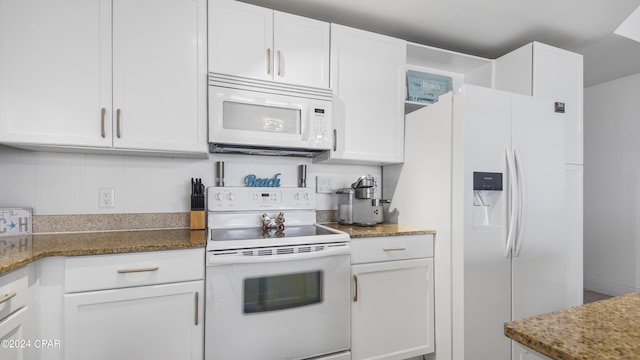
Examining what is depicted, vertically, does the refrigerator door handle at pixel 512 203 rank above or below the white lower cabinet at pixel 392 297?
above

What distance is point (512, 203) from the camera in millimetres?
1846

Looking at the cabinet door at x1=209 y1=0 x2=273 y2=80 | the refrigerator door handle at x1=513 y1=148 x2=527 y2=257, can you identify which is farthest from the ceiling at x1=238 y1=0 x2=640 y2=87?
the refrigerator door handle at x1=513 y1=148 x2=527 y2=257

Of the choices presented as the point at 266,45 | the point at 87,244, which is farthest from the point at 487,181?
the point at 87,244

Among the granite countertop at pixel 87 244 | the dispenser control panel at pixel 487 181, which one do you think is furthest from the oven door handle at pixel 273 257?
the dispenser control panel at pixel 487 181

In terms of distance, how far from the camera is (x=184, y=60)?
5.66ft

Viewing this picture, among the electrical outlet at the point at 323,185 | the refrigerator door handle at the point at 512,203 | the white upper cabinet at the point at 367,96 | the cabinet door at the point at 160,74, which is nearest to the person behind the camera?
the cabinet door at the point at 160,74

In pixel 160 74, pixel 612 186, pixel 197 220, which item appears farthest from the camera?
pixel 612 186

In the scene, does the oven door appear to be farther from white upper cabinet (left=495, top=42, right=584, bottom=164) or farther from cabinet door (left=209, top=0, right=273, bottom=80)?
white upper cabinet (left=495, top=42, right=584, bottom=164)

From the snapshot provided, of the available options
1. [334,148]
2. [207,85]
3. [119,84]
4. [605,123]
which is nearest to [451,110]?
[334,148]

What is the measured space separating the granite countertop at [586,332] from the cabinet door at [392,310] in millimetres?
1143

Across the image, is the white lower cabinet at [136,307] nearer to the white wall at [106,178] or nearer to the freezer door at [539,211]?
the white wall at [106,178]

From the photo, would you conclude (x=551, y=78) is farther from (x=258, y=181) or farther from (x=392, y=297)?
(x=258, y=181)

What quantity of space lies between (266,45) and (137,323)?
164 cm

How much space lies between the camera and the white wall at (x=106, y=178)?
1.72 metres
